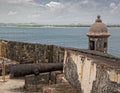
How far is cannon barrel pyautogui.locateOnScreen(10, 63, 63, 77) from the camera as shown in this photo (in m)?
10.7

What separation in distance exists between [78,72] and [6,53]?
711cm

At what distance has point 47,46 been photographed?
1350 centimetres

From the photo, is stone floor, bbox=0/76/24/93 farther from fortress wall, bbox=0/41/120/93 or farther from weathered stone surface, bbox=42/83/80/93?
weathered stone surface, bbox=42/83/80/93

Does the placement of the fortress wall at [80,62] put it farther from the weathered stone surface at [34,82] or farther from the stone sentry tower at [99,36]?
the stone sentry tower at [99,36]

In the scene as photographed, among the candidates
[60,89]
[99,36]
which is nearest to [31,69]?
[60,89]

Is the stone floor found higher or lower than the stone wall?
lower

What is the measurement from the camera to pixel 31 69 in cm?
1094

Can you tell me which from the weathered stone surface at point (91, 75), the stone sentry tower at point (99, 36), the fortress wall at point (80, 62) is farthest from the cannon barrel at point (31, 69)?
the stone sentry tower at point (99, 36)

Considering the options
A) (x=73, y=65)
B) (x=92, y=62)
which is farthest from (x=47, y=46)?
(x=92, y=62)

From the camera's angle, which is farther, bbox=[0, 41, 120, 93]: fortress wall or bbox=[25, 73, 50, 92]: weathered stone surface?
bbox=[25, 73, 50, 92]: weathered stone surface

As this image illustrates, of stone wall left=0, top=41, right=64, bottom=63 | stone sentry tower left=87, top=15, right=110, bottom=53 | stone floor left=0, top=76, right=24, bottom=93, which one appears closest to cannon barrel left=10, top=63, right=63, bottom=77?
stone floor left=0, top=76, right=24, bottom=93

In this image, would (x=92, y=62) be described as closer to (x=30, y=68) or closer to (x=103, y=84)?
(x=103, y=84)

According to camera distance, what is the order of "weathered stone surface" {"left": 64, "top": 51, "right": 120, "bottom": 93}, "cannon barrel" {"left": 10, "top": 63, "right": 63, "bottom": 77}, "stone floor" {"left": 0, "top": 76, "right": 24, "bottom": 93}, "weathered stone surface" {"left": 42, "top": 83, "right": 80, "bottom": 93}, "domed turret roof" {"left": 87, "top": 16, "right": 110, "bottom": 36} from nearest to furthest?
"weathered stone surface" {"left": 64, "top": 51, "right": 120, "bottom": 93} → "weathered stone surface" {"left": 42, "top": 83, "right": 80, "bottom": 93} → "stone floor" {"left": 0, "top": 76, "right": 24, "bottom": 93} → "cannon barrel" {"left": 10, "top": 63, "right": 63, "bottom": 77} → "domed turret roof" {"left": 87, "top": 16, "right": 110, "bottom": 36}

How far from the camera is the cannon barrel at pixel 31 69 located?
35.0 ft
